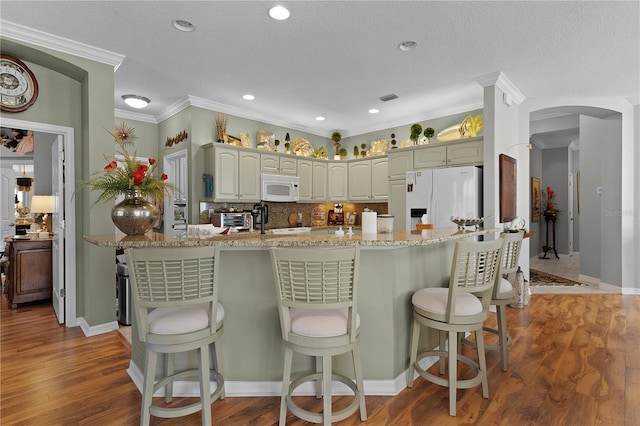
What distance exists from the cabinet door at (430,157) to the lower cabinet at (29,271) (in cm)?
509

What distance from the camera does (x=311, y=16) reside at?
267 cm

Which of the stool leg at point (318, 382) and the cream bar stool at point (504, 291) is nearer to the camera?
the stool leg at point (318, 382)

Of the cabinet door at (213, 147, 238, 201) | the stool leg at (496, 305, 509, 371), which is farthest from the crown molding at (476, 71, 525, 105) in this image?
the cabinet door at (213, 147, 238, 201)

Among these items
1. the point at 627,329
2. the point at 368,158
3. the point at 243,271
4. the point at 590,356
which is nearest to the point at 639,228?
the point at 627,329

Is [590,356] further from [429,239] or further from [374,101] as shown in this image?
[374,101]

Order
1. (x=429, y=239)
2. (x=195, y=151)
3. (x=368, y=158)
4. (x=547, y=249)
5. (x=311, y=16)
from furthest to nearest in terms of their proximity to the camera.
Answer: (x=547, y=249)
(x=368, y=158)
(x=195, y=151)
(x=311, y=16)
(x=429, y=239)

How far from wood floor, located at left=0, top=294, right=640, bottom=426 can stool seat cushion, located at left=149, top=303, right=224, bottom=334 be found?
62 cm

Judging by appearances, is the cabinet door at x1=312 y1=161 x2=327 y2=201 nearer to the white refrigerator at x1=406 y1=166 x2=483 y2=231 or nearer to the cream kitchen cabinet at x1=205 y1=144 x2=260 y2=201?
the cream kitchen cabinet at x1=205 y1=144 x2=260 y2=201

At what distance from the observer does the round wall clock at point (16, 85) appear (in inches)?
118

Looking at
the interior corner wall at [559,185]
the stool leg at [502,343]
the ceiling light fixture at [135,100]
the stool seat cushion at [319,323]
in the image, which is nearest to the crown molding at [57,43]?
the ceiling light fixture at [135,100]

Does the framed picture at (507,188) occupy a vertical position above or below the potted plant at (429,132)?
below

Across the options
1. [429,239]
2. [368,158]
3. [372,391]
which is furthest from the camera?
[368,158]

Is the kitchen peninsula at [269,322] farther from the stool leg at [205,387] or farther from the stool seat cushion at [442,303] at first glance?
the stool leg at [205,387]

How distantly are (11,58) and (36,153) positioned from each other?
2.19 metres
